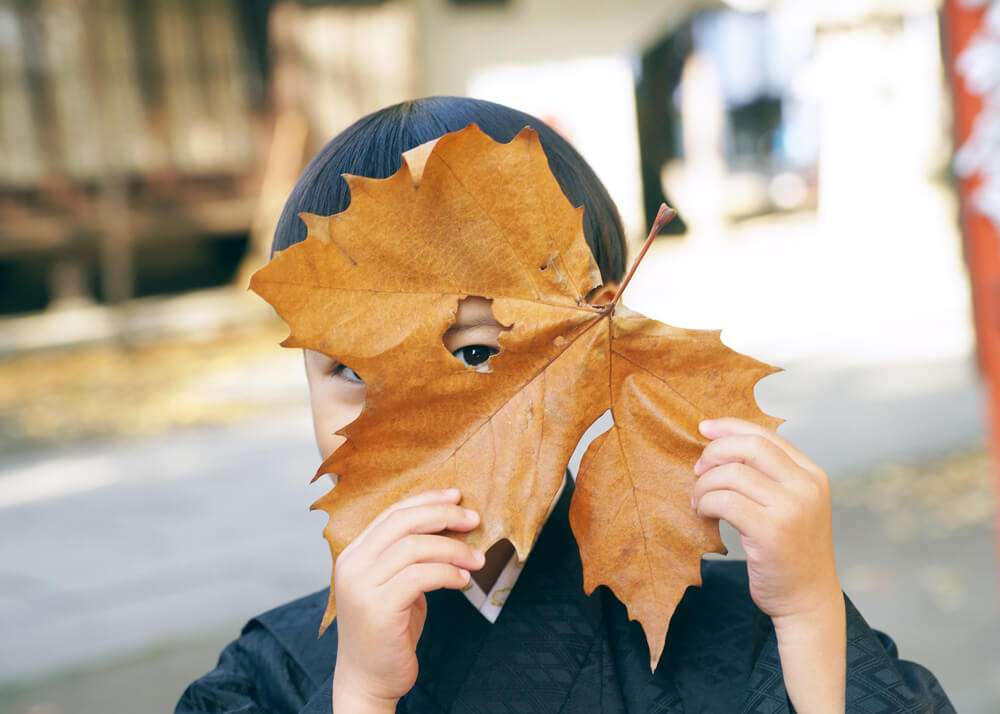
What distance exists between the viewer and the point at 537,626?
994 mm

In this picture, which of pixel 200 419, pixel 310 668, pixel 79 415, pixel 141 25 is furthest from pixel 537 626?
pixel 141 25

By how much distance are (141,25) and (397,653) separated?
7.12m

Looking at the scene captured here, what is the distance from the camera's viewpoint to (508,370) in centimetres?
72

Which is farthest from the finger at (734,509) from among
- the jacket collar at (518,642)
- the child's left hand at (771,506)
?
the jacket collar at (518,642)

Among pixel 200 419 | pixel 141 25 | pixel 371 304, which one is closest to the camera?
pixel 371 304

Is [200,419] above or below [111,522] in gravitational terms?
below

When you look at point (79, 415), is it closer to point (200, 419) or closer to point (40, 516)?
point (200, 419)

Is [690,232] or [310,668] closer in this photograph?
[310,668]

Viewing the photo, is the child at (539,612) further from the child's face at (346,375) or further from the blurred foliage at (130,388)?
the blurred foliage at (130,388)

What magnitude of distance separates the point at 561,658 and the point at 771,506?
1.05 feet

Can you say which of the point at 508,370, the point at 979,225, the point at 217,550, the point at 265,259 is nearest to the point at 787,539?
the point at 508,370

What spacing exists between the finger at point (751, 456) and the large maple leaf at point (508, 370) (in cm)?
1

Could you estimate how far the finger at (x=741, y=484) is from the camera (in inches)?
28.9

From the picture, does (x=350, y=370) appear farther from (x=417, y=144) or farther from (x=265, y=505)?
(x=265, y=505)
